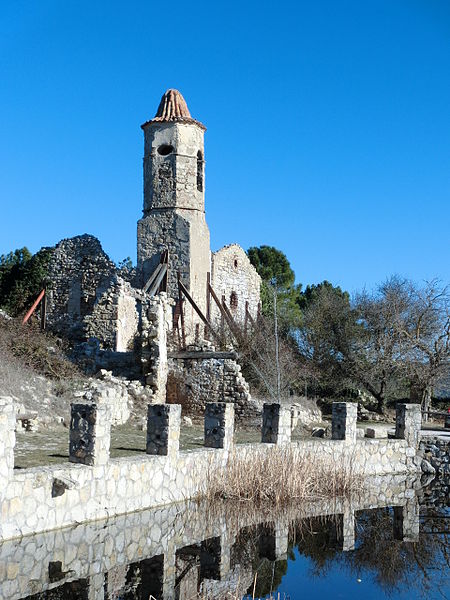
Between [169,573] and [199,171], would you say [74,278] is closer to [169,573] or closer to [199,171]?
[199,171]

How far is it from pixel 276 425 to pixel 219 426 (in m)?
1.78

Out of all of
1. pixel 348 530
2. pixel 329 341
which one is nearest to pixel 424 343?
pixel 329 341

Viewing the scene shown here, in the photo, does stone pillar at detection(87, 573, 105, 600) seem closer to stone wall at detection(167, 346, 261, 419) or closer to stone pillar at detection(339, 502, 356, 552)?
stone pillar at detection(339, 502, 356, 552)

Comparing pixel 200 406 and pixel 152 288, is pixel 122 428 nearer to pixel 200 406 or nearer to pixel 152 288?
pixel 200 406

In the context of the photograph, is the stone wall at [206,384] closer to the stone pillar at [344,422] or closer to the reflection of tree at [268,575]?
the stone pillar at [344,422]

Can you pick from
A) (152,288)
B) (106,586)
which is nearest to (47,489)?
(106,586)

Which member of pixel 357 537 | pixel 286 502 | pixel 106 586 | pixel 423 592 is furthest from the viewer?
pixel 286 502

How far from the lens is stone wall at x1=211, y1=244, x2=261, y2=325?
32.2 metres

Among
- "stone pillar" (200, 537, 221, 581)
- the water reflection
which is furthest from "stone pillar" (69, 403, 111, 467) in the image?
"stone pillar" (200, 537, 221, 581)

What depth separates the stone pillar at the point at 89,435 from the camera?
1128 centimetres

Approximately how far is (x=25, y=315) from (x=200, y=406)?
7797 millimetres

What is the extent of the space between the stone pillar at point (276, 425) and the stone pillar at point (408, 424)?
5.03m

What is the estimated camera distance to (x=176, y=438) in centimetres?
1315

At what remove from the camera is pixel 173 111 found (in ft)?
96.9
